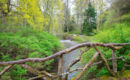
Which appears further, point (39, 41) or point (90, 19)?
point (90, 19)

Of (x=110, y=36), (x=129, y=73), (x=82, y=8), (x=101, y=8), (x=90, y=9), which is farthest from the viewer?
(x=82, y=8)

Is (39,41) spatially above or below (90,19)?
below

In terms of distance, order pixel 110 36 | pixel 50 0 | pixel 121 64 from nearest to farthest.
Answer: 1. pixel 121 64
2. pixel 110 36
3. pixel 50 0

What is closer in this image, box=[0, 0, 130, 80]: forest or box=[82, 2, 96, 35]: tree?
box=[0, 0, 130, 80]: forest

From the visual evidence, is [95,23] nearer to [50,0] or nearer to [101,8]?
[101,8]

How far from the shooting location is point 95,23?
22922mm

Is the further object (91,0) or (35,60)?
(91,0)

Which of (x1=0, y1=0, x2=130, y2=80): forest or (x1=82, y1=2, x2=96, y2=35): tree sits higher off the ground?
(x1=82, y1=2, x2=96, y2=35): tree

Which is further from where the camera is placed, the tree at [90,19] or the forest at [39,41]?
the tree at [90,19]

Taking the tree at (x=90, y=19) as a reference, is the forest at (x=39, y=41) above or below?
below

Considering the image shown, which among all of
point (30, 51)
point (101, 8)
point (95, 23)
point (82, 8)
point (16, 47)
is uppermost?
point (82, 8)

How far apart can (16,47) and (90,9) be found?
→ 72.9ft

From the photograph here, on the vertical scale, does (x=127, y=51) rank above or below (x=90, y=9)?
below

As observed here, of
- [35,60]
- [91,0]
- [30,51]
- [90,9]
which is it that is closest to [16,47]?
[30,51]
